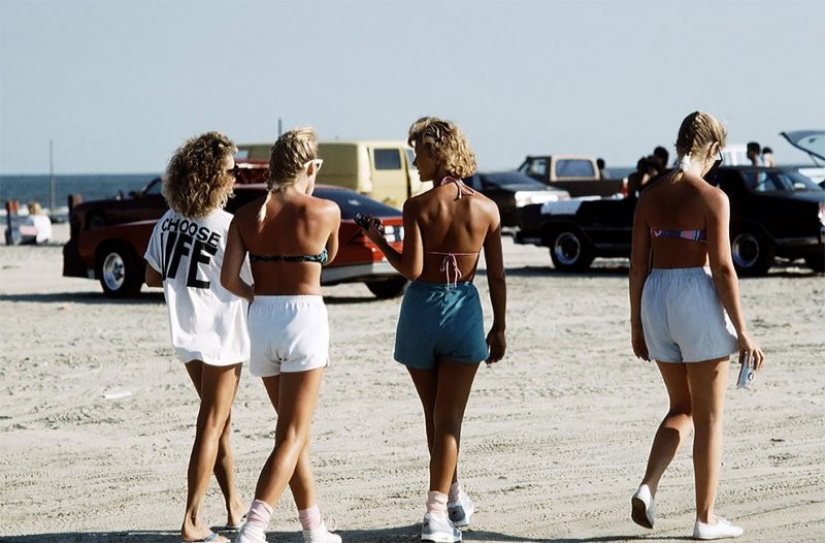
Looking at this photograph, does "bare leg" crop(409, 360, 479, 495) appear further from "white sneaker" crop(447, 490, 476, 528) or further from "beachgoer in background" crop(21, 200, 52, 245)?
"beachgoer in background" crop(21, 200, 52, 245)

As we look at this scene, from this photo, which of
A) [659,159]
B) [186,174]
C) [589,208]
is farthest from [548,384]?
[589,208]

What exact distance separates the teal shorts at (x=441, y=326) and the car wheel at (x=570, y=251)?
15.6 metres

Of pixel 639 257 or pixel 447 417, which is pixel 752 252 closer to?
pixel 639 257

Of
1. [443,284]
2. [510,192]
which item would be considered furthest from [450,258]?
[510,192]

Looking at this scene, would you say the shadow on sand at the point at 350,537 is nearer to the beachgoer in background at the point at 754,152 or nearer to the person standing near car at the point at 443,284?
the person standing near car at the point at 443,284

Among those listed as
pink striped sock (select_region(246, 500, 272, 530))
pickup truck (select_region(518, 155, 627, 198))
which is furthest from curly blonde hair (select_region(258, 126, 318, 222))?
pickup truck (select_region(518, 155, 627, 198))

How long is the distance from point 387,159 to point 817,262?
35.9 ft

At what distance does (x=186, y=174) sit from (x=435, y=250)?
109 cm

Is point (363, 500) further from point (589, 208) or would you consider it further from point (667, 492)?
point (589, 208)

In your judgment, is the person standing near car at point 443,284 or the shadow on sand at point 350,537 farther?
the shadow on sand at point 350,537

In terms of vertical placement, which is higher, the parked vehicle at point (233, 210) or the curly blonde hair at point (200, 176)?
the curly blonde hair at point (200, 176)

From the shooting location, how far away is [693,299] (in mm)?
5828

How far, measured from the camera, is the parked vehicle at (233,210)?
16.1 metres

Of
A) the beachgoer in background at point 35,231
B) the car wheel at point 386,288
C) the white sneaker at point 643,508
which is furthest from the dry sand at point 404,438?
the beachgoer in background at point 35,231
